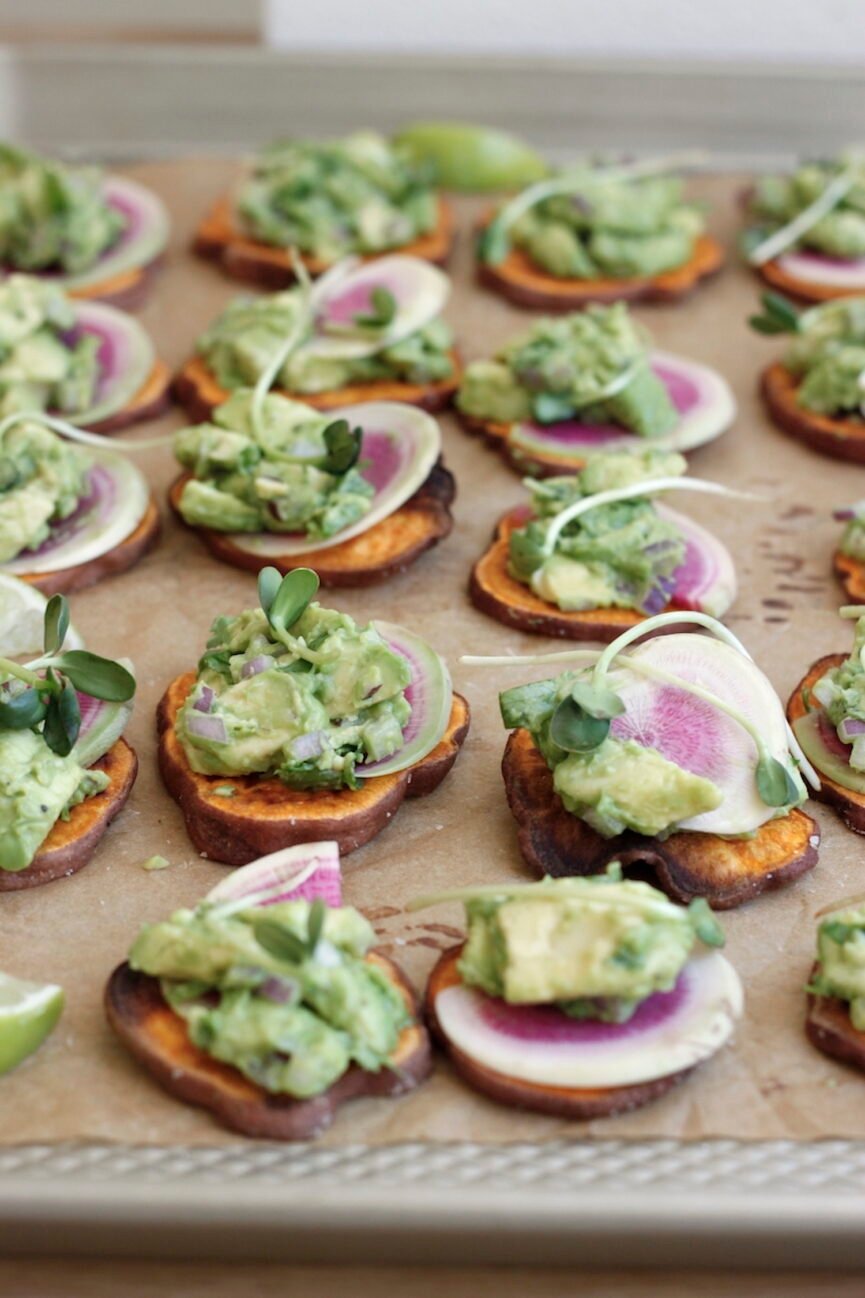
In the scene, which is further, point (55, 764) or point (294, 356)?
point (294, 356)

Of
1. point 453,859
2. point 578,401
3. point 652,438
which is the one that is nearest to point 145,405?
point 578,401

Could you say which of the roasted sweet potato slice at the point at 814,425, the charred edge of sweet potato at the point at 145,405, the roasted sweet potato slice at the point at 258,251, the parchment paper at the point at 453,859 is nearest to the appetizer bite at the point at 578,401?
the parchment paper at the point at 453,859

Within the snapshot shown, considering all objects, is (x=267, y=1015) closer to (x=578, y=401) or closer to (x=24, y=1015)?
(x=24, y=1015)

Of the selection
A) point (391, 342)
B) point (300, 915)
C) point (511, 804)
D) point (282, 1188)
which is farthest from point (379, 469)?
point (282, 1188)

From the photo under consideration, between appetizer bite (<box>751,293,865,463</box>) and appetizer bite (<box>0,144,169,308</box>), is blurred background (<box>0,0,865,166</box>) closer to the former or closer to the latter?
appetizer bite (<box>0,144,169,308</box>)

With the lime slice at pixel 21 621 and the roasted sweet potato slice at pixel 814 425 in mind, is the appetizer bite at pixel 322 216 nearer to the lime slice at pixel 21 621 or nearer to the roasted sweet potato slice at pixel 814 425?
the roasted sweet potato slice at pixel 814 425

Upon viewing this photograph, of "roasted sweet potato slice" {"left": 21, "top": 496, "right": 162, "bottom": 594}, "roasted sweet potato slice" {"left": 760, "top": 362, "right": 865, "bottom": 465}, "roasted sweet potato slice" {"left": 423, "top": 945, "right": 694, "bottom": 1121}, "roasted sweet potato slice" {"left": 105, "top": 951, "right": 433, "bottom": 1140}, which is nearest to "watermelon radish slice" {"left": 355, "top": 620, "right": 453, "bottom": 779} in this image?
"roasted sweet potato slice" {"left": 105, "top": 951, "right": 433, "bottom": 1140}

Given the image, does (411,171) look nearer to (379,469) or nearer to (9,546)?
(379,469)
